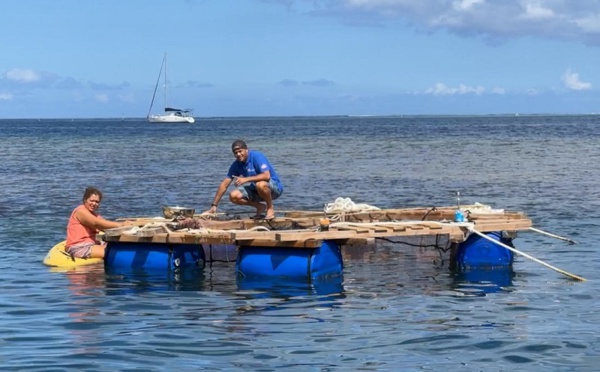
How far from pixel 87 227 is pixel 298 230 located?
10.9 feet

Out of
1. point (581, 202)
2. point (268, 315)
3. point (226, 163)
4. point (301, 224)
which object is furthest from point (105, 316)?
point (226, 163)

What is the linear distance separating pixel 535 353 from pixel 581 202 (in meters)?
15.9

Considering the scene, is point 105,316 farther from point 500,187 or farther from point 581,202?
point 500,187

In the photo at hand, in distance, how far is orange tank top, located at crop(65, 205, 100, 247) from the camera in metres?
15.1

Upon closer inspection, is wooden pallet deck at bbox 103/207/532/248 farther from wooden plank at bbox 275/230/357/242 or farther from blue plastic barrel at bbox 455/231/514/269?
blue plastic barrel at bbox 455/231/514/269

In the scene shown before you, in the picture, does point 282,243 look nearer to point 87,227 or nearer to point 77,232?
point 87,227

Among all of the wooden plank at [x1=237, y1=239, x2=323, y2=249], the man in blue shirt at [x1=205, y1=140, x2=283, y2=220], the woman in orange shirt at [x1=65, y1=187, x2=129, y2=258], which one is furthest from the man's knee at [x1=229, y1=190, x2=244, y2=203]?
the wooden plank at [x1=237, y1=239, x2=323, y2=249]

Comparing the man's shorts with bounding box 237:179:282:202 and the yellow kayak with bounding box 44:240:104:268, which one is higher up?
the man's shorts with bounding box 237:179:282:202

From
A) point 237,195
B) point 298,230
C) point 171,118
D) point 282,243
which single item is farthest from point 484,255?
point 171,118

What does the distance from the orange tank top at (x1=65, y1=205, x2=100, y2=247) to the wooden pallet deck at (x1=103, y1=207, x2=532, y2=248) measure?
70 cm

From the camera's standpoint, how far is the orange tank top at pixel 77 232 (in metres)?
15.1

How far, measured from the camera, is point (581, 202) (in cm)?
2473

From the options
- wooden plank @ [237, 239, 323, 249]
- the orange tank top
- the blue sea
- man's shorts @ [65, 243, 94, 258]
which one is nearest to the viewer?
the blue sea

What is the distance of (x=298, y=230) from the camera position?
14.2m
